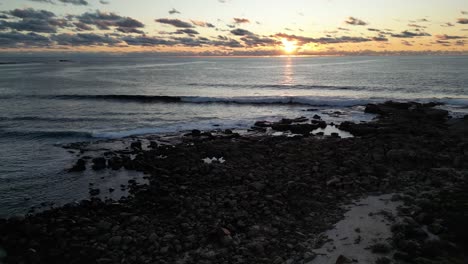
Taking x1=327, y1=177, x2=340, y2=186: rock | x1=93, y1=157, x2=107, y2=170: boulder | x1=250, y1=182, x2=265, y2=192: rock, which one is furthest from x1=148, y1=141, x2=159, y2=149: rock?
x1=327, y1=177, x2=340, y2=186: rock

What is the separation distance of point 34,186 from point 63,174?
1.59 m

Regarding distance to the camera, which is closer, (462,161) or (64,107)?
(462,161)

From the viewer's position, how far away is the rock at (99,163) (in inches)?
697

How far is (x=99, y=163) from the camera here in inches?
719

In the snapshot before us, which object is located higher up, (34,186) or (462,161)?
(462,161)

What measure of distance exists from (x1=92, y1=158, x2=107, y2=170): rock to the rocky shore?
1.9 inches

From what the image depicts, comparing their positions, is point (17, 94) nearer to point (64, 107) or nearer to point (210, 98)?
point (64, 107)

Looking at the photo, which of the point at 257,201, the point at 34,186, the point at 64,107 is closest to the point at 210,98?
the point at 64,107

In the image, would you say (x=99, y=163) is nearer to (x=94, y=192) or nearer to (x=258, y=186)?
(x=94, y=192)

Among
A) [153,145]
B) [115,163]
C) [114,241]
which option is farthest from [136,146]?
[114,241]

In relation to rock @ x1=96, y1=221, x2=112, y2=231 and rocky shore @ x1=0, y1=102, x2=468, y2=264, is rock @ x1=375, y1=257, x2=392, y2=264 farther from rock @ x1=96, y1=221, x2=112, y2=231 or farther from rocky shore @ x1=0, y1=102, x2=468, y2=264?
rock @ x1=96, y1=221, x2=112, y2=231

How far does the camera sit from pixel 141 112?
1441 inches

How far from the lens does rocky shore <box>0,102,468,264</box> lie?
975cm

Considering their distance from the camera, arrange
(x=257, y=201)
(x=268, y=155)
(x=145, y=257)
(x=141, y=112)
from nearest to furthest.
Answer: (x=145, y=257), (x=257, y=201), (x=268, y=155), (x=141, y=112)
